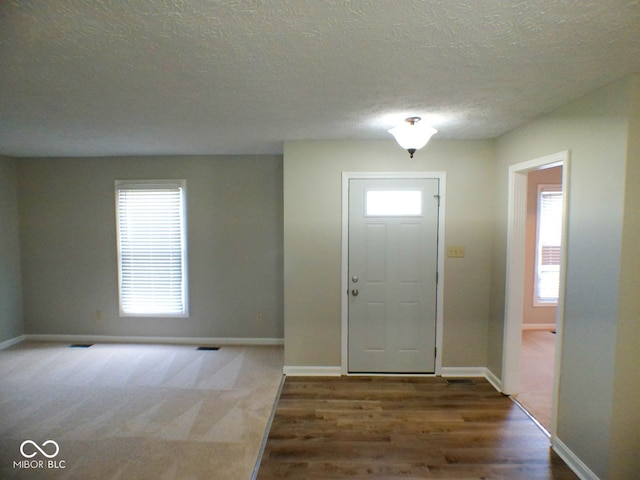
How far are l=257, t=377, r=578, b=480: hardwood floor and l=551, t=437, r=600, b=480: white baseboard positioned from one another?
0.04 metres

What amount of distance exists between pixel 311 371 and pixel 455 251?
6.69 ft

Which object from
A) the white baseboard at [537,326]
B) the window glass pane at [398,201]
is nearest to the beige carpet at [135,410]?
the window glass pane at [398,201]

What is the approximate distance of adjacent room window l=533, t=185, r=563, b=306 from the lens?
4.76 metres

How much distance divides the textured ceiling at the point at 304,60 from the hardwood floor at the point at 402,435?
253 cm

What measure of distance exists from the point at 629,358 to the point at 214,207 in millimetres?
4155

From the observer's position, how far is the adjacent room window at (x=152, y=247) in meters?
4.15

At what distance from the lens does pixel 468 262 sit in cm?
331

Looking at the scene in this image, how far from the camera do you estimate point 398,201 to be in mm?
3293

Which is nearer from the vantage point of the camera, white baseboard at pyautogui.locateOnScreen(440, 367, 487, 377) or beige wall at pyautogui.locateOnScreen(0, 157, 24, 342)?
white baseboard at pyautogui.locateOnScreen(440, 367, 487, 377)

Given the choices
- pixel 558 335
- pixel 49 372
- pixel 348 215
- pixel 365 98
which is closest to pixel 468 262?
pixel 558 335

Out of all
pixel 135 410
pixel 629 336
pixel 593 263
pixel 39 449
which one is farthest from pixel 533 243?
pixel 39 449

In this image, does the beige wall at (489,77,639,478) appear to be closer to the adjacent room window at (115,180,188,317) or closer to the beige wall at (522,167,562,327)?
the beige wall at (522,167,562,327)

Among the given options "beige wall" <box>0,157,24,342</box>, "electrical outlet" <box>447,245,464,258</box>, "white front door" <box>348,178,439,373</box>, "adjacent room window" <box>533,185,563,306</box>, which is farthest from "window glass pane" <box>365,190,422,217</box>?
"beige wall" <box>0,157,24,342</box>

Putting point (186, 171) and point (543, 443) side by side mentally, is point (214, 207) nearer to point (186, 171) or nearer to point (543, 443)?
point (186, 171)
